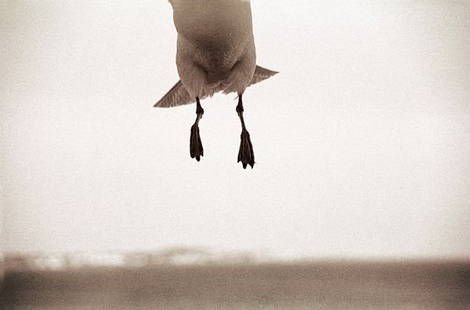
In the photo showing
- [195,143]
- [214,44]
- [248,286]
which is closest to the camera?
[214,44]

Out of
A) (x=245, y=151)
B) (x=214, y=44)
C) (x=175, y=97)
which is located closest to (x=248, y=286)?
(x=245, y=151)

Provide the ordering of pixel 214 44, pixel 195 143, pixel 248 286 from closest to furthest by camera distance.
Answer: pixel 214 44, pixel 195 143, pixel 248 286

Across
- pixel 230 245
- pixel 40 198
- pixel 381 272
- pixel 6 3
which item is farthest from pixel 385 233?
pixel 6 3

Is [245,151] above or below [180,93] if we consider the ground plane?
below

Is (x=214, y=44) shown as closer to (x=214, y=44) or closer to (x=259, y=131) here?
(x=214, y=44)

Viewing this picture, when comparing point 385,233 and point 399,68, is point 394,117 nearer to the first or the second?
point 399,68

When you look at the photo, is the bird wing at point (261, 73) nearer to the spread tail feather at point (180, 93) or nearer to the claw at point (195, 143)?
the spread tail feather at point (180, 93)
